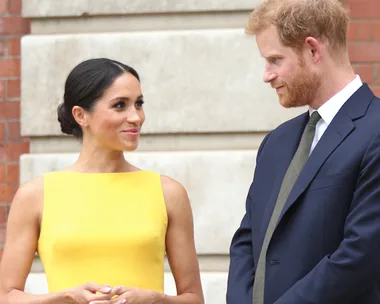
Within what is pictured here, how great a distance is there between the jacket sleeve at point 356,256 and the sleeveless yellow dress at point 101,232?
0.69 m

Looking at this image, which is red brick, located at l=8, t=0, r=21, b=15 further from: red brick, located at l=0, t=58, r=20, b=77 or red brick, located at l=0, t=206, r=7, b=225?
red brick, located at l=0, t=206, r=7, b=225

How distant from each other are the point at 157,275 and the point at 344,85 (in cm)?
97

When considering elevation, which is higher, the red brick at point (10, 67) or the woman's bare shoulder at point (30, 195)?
the red brick at point (10, 67)

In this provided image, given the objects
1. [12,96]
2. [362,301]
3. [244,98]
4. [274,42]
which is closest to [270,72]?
[274,42]

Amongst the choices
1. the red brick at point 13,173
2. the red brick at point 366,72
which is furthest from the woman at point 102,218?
the red brick at point 366,72

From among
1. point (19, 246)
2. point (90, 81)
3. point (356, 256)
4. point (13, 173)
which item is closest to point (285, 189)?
point (356, 256)

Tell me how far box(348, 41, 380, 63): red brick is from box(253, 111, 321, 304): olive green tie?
1.64 metres

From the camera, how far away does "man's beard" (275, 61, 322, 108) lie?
9.68 ft

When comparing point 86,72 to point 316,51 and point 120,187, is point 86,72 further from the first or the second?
point 316,51

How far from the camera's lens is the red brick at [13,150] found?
4.84m

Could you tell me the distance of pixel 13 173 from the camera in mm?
4824

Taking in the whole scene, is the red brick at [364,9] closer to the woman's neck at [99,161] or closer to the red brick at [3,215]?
the woman's neck at [99,161]

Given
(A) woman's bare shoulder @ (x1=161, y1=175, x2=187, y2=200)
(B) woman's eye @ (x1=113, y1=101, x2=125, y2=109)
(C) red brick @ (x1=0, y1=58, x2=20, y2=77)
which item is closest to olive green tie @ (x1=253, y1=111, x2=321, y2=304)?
(A) woman's bare shoulder @ (x1=161, y1=175, x2=187, y2=200)

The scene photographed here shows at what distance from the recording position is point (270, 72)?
117 inches
